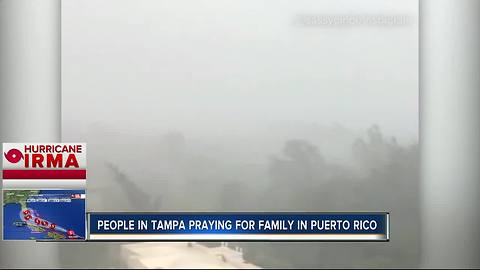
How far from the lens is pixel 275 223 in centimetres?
163

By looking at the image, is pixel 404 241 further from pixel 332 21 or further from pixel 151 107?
pixel 151 107

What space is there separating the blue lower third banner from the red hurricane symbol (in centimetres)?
33

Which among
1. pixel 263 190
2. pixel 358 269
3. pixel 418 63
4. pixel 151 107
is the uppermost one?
pixel 418 63

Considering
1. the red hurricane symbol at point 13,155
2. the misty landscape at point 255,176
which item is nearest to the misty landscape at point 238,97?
the misty landscape at point 255,176

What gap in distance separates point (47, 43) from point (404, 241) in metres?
1.48

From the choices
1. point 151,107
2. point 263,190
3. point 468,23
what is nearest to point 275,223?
point 263,190
